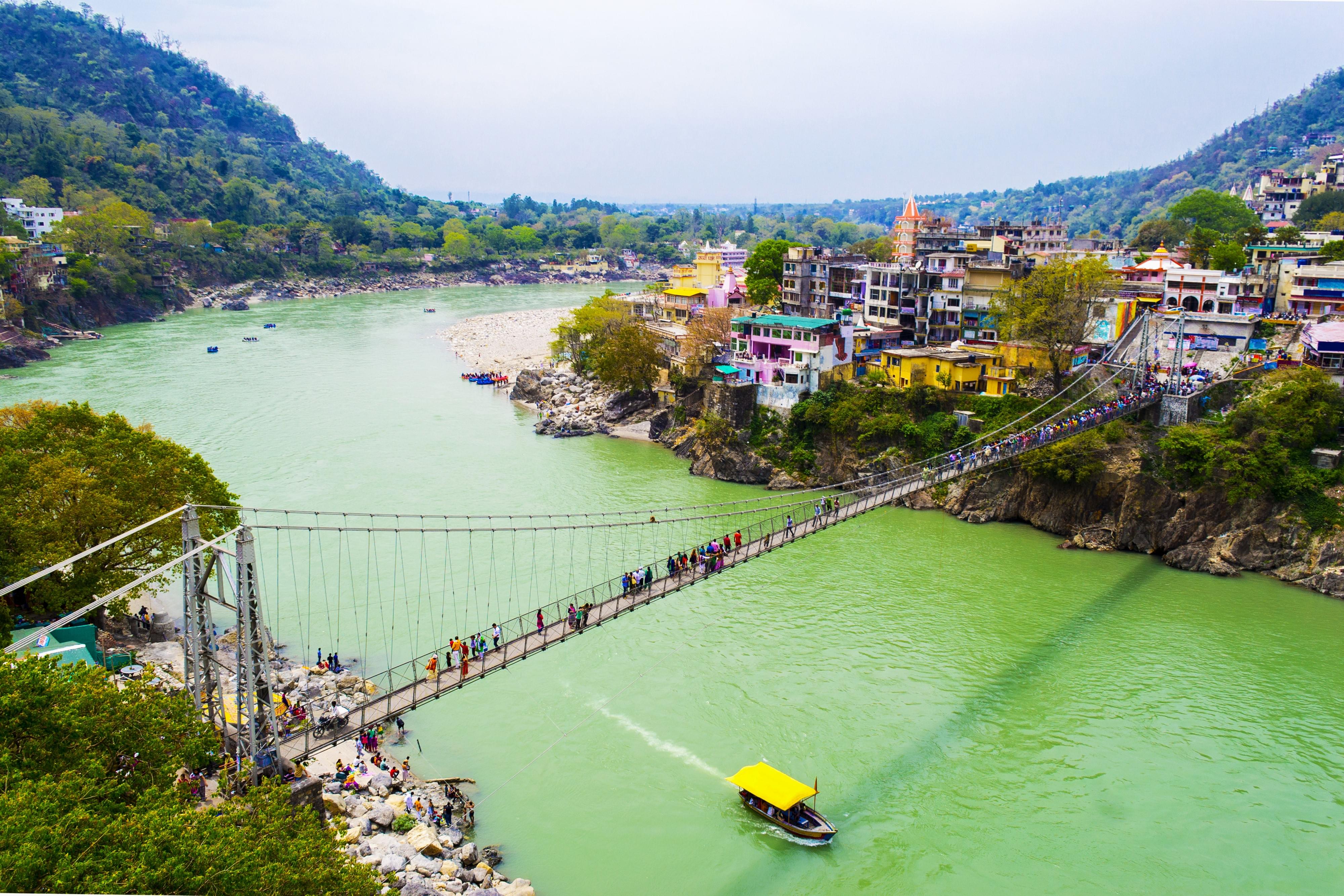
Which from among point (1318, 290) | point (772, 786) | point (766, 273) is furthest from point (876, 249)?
point (772, 786)

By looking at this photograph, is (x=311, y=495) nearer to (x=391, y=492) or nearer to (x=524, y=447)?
(x=391, y=492)

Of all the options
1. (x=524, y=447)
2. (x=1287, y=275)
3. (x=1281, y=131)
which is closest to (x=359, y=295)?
(x=524, y=447)

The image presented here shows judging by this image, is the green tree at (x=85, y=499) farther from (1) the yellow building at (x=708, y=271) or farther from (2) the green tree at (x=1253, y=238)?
(2) the green tree at (x=1253, y=238)

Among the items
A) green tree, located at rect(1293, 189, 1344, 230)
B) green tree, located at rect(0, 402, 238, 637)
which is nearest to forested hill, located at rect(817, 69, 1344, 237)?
green tree, located at rect(1293, 189, 1344, 230)

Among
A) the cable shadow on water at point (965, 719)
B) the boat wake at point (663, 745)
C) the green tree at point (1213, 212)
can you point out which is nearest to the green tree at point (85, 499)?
the boat wake at point (663, 745)

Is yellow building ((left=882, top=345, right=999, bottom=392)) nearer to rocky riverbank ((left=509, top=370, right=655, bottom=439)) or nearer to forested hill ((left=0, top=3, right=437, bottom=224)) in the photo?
rocky riverbank ((left=509, top=370, right=655, bottom=439))
